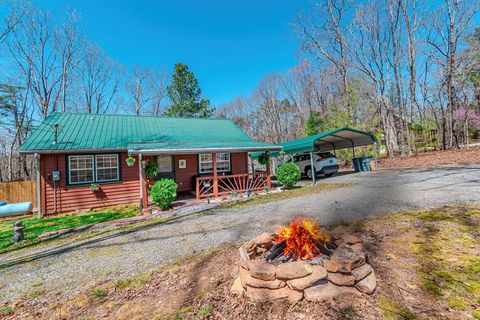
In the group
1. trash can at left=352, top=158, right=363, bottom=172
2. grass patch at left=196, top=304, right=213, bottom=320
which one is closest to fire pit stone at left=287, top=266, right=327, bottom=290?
grass patch at left=196, top=304, right=213, bottom=320

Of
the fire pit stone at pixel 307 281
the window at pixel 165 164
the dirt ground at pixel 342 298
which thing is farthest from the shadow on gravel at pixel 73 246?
the window at pixel 165 164

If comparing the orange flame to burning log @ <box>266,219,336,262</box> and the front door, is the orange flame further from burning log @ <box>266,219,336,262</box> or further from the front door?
the front door

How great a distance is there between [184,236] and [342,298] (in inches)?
140

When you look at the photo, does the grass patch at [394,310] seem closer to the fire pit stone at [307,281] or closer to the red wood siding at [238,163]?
the fire pit stone at [307,281]

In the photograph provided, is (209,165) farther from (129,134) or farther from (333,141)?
(333,141)

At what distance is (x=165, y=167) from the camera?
1120 cm

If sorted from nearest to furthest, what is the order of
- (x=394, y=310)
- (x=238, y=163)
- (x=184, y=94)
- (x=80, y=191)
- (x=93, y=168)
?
1. (x=394, y=310)
2. (x=80, y=191)
3. (x=93, y=168)
4. (x=238, y=163)
5. (x=184, y=94)

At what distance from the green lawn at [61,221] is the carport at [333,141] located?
28.9 ft

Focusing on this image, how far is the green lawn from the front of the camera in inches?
246

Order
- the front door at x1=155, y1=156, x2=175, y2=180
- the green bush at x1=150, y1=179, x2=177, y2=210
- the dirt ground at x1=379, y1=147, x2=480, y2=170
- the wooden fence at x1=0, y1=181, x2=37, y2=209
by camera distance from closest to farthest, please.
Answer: the green bush at x1=150, y1=179, x2=177, y2=210, the wooden fence at x1=0, y1=181, x2=37, y2=209, the front door at x1=155, y1=156, x2=175, y2=180, the dirt ground at x1=379, y1=147, x2=480, y2=170

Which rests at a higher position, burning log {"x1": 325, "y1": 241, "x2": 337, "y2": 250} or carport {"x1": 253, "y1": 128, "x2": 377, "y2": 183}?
carport {"x1": 253, "y1": 128, "x2": 377, "y2": 183}

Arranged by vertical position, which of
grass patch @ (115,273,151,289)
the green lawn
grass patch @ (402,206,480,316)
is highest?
grass patch @ (402,206,480,316)

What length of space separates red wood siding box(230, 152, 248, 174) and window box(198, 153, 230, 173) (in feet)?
0.96

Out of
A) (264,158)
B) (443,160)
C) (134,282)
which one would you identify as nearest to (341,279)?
(134,282)
